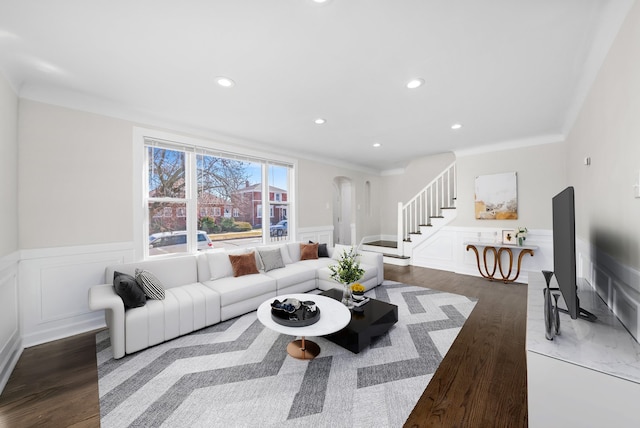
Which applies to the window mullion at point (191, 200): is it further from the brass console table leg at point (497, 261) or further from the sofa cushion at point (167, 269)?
the brass console table leg at point (497, 261)

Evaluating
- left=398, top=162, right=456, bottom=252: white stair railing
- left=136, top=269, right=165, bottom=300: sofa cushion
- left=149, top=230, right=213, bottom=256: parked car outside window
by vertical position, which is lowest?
left=136, top=269, right=165, bottom=300: sofa cushion

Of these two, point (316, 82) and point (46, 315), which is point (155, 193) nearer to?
point (46, 315)

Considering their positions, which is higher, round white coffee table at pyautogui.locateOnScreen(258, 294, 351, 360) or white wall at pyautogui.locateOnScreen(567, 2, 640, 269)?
white wall at pyautogui.locateOnScreen(567, 2, 640, 269)

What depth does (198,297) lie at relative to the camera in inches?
108

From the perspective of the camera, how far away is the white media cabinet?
1011mm

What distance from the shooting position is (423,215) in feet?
20.2

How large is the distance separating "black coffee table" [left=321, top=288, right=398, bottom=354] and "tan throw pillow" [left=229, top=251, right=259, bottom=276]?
5.27ft

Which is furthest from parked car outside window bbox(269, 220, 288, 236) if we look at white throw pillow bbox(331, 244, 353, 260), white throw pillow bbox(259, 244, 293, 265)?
white throw pillow bbox(331, 244, 353, 260)

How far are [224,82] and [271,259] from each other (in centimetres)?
249

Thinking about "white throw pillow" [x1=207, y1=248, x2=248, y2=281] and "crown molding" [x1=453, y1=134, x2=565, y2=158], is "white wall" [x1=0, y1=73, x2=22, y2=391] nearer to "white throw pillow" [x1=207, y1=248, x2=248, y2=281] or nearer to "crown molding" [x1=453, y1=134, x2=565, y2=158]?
"white throw pillow" [x1=207, y1=248, x2=248, y2=281]

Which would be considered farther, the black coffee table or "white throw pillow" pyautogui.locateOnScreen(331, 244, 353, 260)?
"white throw pillow" pyautogui.locateOnScreen(331, 244, 353, 260)

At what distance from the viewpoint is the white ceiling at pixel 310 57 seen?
1.62 m

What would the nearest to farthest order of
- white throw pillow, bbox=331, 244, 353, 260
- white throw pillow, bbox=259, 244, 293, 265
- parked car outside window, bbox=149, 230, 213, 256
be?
parked car outside window, bbox=149, 230, 213, 256, white throw pillow, bbox=259, 244, 293, 265, white throw pillow, bbox=331, 244, 353, 260

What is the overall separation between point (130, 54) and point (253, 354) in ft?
9.08
